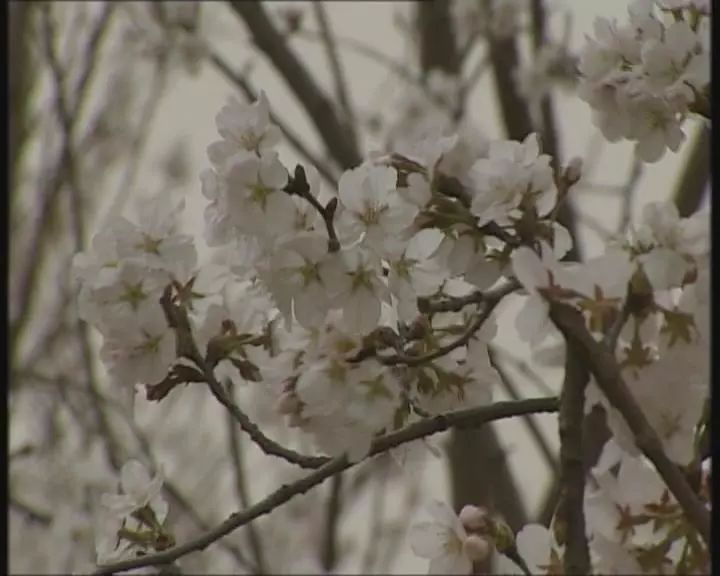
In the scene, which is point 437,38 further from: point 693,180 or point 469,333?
point 469,333

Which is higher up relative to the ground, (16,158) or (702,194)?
(16,158)

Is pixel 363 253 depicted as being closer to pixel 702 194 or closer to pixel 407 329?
pixel 407 329

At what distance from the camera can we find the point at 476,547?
44cm

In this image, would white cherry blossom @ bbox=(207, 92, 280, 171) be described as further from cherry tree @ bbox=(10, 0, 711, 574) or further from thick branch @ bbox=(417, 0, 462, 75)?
thick branch @ bbox=(417, 0, 462, 75)

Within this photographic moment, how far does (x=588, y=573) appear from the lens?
0.36 m

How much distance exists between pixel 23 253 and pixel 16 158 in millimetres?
274

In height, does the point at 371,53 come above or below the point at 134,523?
above

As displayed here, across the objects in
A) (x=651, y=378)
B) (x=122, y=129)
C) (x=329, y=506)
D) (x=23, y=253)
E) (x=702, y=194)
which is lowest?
(x=329, y=506)

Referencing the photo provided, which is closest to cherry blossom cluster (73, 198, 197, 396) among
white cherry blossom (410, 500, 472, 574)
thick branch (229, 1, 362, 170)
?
white cherry blossom (410, 500, 472, 574)

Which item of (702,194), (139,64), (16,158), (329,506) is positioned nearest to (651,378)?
(702,194)

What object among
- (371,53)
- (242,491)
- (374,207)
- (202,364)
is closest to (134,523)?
(202,364)

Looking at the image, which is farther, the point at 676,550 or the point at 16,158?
the point at 16,158

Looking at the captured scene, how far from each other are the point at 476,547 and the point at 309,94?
2.77 feet

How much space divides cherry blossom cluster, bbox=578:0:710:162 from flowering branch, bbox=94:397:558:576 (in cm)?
11
